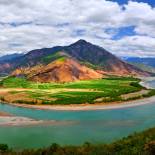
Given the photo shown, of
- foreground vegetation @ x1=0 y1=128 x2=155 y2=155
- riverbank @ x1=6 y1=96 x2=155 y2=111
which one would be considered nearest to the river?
riverbank @ x1=6 y1=96 x2=155 y2=111

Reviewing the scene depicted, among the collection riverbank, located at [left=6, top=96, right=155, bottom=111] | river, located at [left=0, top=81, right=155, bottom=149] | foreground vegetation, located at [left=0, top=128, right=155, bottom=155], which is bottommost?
river, located at [left=0, top=81, right=155, bottom=149]

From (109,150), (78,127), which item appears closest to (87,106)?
(78,127)

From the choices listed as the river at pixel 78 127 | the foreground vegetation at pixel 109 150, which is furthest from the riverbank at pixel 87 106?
the foreground vegetation at pixel 109 150

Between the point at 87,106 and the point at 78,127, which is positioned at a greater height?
the point at 87,106

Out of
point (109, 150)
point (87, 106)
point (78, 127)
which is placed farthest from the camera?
point (87, 106)

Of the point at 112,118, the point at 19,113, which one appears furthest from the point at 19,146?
the point at 19,113

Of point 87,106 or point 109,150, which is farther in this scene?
point 87,106

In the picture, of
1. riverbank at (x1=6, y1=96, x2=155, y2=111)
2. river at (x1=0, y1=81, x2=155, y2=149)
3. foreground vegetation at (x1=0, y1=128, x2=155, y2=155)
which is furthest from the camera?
riverbank at (x1=6, y1=96, x2=155, y2=111)

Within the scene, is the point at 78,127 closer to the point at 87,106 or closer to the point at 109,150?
the point at 87,106

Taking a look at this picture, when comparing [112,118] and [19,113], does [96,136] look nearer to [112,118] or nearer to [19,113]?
[112,118]

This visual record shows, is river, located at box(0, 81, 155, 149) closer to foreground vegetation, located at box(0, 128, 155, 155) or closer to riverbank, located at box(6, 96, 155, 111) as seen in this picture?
riverbank, located at box(6, 96, 155, 111)

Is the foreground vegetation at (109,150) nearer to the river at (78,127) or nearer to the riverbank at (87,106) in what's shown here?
the river at (78,127)
